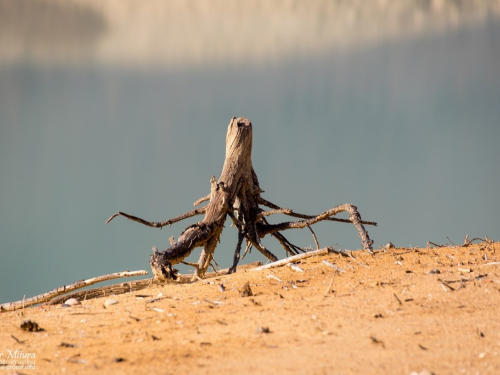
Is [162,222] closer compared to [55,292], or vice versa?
[55,292]

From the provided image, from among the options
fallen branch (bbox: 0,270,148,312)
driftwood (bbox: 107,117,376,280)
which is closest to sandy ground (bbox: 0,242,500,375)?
fallen branch (bbox: 0,270,148,312)

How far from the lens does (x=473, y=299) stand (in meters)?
5.11

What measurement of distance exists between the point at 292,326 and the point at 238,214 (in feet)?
14.3

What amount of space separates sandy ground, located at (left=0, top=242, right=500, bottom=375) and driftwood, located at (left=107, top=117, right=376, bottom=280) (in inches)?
57.6

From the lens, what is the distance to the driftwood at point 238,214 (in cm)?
770

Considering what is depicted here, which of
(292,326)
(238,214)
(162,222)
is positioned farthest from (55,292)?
(292,326)

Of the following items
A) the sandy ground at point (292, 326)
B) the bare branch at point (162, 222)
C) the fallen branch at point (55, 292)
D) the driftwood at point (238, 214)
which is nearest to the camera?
the sandy ground at point (292, 326)

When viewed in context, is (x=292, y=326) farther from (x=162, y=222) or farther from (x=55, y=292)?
(x=162, y=222)

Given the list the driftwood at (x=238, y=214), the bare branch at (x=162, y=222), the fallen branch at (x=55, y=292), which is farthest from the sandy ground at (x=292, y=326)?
the bare branch at (x=162, y=222)

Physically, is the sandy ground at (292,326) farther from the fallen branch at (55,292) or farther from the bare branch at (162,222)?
the bare branch at (162,222)

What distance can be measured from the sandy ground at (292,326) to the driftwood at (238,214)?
→ 1.46 m

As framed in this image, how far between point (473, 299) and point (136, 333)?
3.19 metres

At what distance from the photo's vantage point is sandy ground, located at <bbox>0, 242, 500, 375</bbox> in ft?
12.4

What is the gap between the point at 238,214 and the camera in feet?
28.5
